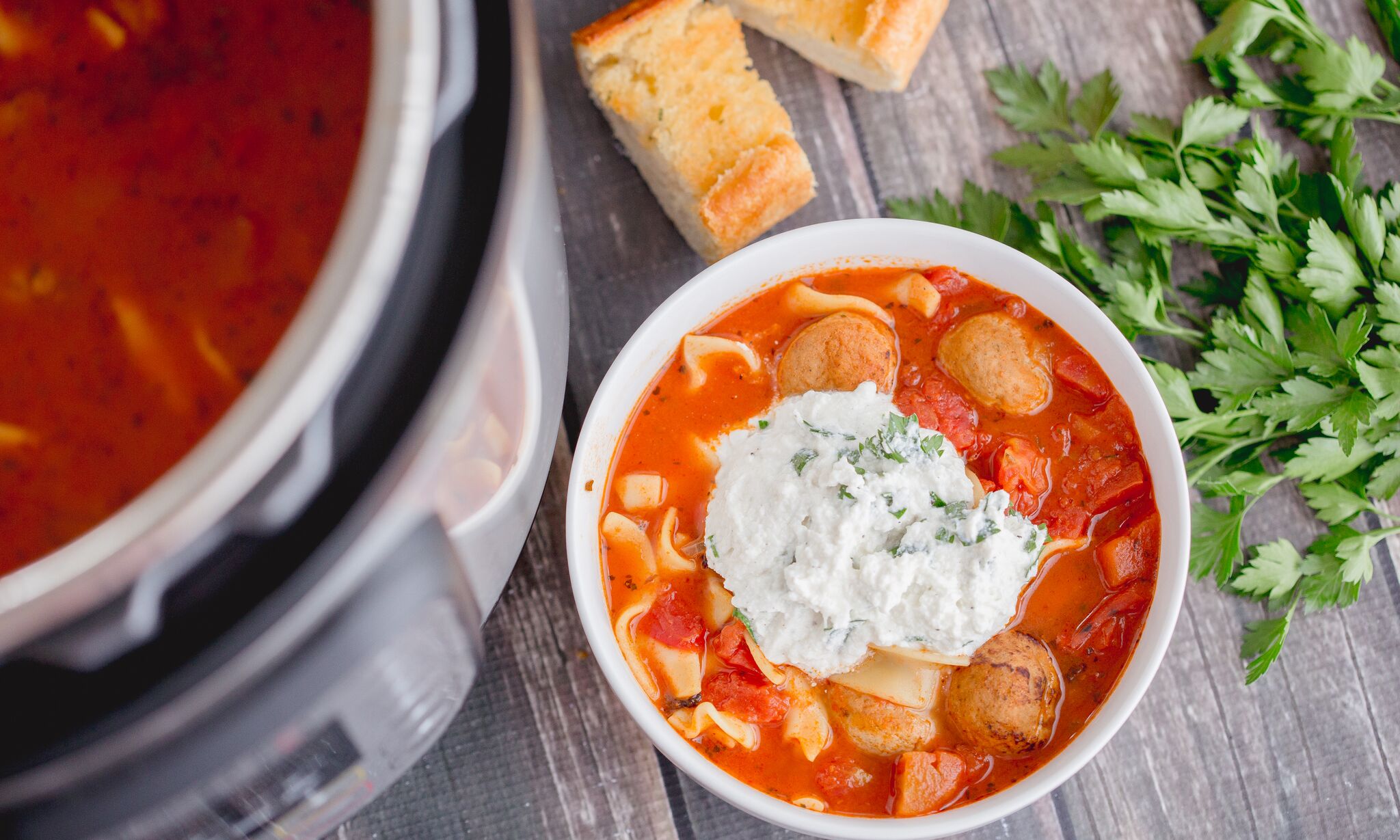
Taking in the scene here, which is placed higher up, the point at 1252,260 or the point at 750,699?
the point at 1252,260

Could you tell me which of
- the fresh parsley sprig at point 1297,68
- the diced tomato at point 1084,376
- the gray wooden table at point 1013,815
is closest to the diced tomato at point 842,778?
the gray wooden table at point 1013,815

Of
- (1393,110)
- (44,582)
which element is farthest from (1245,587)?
(44,582)

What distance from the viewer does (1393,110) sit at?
222 centimetres

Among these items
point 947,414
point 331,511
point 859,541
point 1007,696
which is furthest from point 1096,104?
point 331,511

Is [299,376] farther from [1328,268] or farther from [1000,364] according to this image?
[1328,268]

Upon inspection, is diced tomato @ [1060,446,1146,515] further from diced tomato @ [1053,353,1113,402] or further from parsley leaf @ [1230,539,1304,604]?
parsley leaf @ [1230,539,1304,604]

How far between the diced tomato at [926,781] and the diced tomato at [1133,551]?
17.2 inches

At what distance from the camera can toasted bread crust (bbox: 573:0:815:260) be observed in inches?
81.5

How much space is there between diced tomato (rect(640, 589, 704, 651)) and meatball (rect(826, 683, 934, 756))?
0.26 meters

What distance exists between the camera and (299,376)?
990 mm

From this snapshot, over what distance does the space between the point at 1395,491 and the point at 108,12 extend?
7.90ft

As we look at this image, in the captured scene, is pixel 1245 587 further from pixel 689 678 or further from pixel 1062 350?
pixel 689 678

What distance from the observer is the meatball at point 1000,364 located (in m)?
1.93

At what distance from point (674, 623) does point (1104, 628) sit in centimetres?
77
